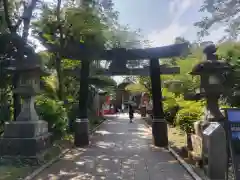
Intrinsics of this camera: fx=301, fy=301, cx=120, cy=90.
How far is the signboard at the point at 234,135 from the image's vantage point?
550 cm

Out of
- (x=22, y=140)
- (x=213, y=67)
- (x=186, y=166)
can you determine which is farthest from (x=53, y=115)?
(x=213, y=67)

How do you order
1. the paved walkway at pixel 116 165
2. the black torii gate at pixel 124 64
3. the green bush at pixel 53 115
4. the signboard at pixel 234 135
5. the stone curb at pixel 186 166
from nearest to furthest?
1. the signboard at pixel 234 135
2. the stone curb at pixel 186 166
3. the paved walkway at pixel 116 165
4. the green bush at pixel 53 115
5. the black torii gate at pixel 124 64

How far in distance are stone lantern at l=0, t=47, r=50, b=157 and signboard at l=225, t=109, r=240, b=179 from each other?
572 cm

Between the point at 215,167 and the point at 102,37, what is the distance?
896 cm

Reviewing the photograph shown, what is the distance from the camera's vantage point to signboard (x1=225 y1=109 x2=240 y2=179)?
550cm

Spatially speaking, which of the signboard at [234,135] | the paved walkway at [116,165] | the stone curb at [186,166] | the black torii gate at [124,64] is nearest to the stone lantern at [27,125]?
the paved walkway at [116,165]

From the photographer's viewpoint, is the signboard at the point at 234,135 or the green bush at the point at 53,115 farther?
the green bush at the point at 53,115

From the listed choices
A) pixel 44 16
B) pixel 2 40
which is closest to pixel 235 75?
pixel 2 40

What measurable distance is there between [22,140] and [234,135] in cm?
613

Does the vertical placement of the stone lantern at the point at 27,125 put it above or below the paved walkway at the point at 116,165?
above

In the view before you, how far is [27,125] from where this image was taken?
9.22 metres

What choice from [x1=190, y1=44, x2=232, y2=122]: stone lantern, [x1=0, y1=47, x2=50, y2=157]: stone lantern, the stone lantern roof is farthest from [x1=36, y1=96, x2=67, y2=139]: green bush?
the stone lantern roof

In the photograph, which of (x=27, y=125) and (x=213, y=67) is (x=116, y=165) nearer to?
(x=27, y=125)

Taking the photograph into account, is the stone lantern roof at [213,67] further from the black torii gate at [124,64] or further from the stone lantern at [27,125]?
the stone lantern at [27,125]
